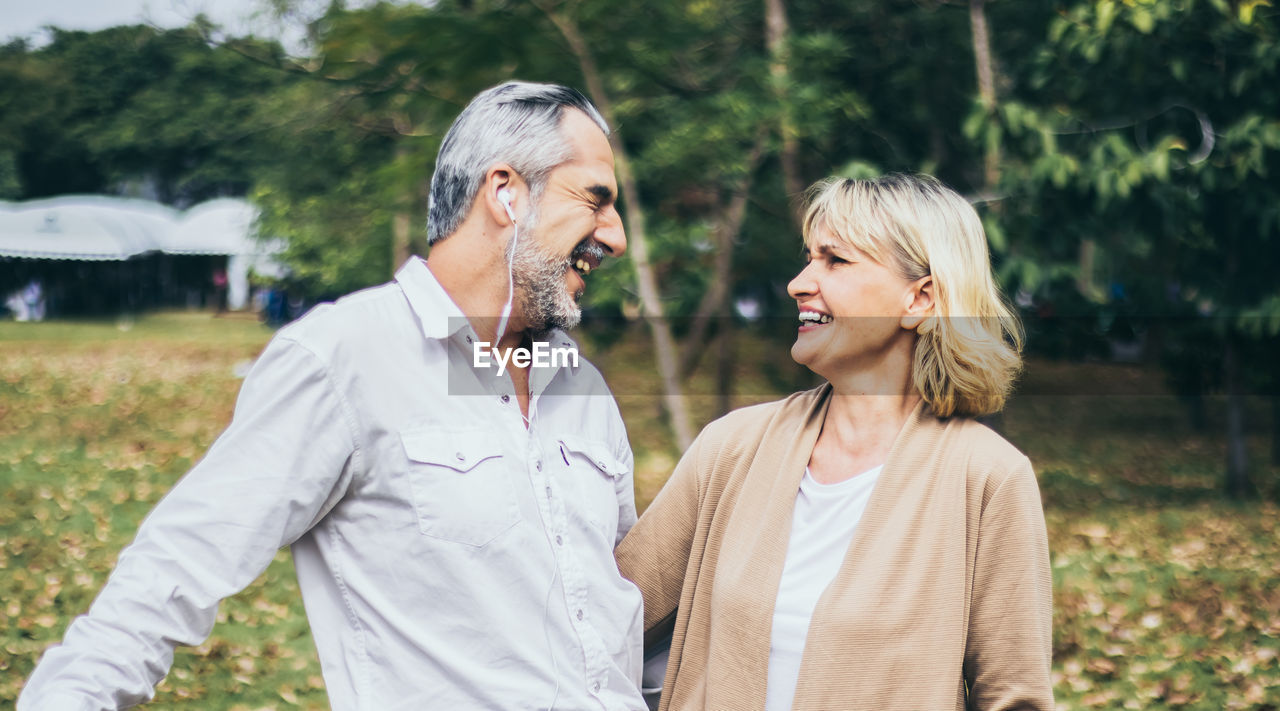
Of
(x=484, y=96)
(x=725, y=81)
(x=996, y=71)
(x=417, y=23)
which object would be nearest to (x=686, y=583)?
(x=484, y=96)

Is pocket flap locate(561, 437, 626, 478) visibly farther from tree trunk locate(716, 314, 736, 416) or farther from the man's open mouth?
tree trunk locate(716, 314, 736, 416)

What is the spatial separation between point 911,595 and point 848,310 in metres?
0.55

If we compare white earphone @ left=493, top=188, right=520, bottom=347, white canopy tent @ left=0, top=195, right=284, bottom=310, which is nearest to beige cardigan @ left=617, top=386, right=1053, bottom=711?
white earphone @ left=493, top=188, right=520, bottom=347

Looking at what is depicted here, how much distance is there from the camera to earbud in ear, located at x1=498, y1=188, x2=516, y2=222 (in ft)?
6.48

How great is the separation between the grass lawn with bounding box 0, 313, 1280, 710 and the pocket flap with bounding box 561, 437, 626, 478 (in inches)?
127

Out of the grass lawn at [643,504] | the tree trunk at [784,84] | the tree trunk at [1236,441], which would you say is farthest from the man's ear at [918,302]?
the tree trunk at [1236,441]

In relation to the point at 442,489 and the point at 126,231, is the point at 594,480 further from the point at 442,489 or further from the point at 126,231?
the point at 126,231

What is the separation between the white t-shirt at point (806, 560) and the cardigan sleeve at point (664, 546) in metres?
0.27

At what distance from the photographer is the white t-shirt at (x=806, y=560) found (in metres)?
2.00

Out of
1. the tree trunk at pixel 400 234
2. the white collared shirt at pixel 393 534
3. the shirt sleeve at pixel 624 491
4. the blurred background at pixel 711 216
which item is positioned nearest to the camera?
the white collared shirt at pixel 393 534

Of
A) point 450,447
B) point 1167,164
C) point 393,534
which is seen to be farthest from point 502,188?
point 1167,164

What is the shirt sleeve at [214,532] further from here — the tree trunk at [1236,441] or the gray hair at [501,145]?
the tree trunk at [1236,441]

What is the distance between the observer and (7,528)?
7.20 m

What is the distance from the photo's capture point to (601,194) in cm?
→ 207
